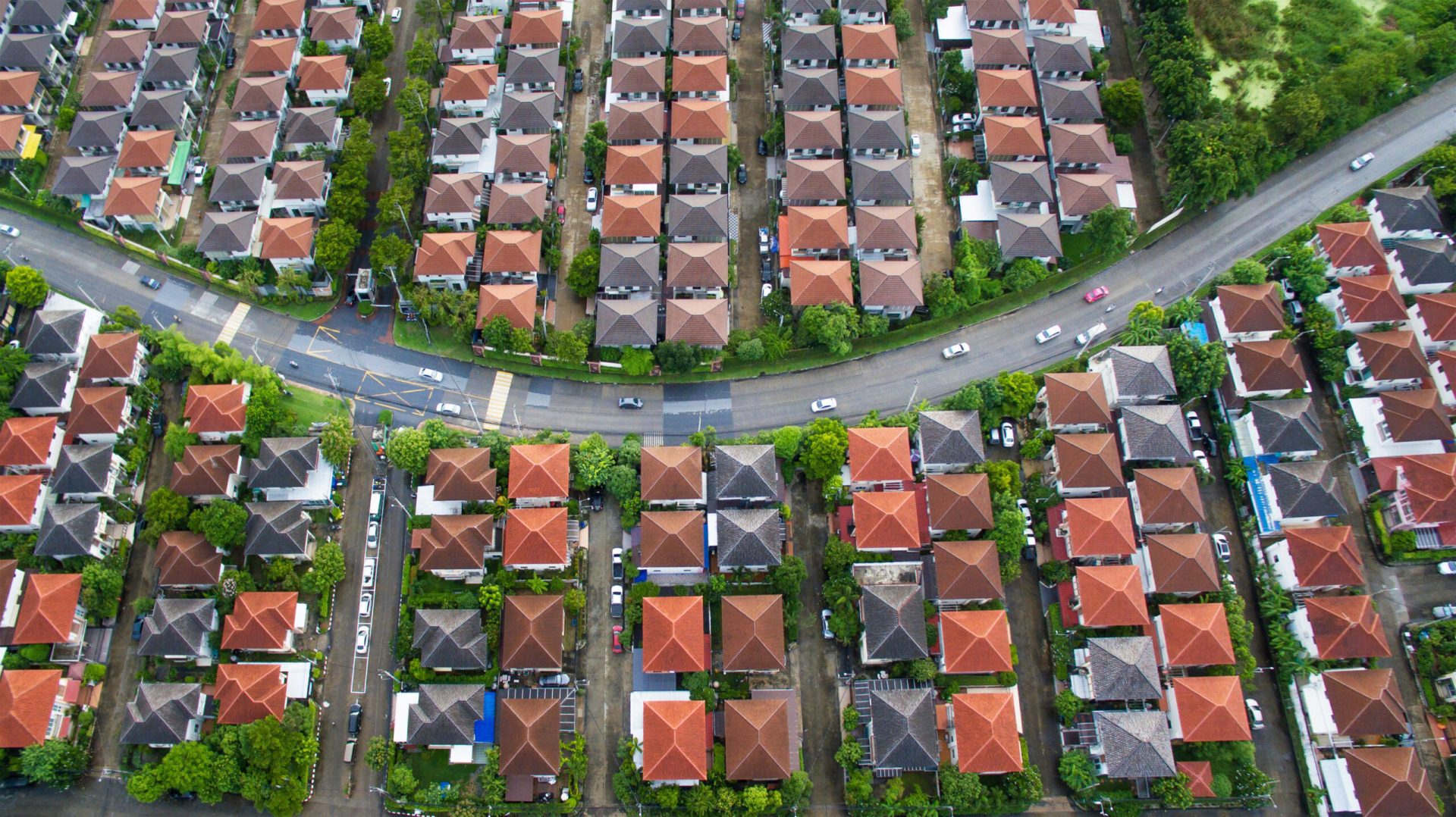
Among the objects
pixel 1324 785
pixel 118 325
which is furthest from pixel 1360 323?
pixel 118 325

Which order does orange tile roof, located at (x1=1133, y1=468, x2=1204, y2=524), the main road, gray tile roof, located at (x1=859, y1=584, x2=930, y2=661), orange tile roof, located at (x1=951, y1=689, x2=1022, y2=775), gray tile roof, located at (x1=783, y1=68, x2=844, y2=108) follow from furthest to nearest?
gray tile roof, located at (x1=783, y1=68, x2=844, y2=108)
the main road
orange tile roof, located at (x1=1133, y1=468, x2=1204, y2=524)
gray tile roof, located at (x1=859, y1=584, x2=930, y2=661)
orange tile roof, located at (x1=951, y1=689, x2=1022, y2=775)

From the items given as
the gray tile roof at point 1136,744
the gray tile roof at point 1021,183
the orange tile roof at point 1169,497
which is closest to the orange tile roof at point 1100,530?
the orange tile roof at point 1169,497

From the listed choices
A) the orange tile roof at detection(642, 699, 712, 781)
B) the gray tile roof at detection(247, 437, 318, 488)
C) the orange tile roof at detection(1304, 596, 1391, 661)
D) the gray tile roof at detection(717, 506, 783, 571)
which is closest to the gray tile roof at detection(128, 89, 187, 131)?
the gray tile roof at detection(247, 437, 318, 488)

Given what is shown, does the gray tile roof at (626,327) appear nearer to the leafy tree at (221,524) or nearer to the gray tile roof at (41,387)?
the leafy tree at (221,524)

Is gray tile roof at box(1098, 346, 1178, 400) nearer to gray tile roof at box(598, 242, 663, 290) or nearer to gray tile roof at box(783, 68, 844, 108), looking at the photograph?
gray tile roof at box(783, 68, 844, 108)

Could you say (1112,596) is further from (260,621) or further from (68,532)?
(68,532)

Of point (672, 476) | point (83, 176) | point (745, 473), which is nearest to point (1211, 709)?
point (745, 473)

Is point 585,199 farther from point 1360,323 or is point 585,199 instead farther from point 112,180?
point 1360,323
